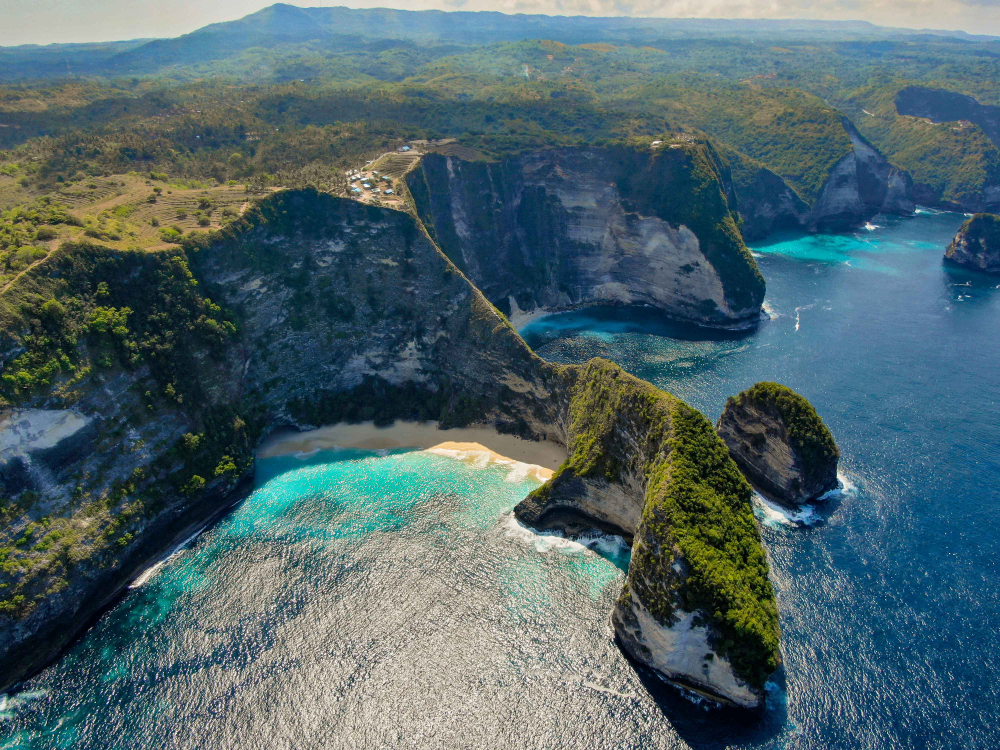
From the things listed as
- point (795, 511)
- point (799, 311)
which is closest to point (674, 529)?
point (795, 511)

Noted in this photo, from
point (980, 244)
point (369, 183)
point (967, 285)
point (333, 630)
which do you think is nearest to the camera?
point (333, 630)

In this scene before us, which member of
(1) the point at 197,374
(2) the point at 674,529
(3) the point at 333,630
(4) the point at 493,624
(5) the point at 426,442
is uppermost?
(1) the point at 197,374

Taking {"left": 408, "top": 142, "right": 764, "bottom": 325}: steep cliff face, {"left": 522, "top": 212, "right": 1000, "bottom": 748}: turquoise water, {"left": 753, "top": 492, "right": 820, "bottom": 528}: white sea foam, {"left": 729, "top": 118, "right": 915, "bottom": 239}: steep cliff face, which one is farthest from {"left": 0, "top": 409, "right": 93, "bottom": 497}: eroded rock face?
{"left": 729, "top": 118, "right": 915, "bottom": 239}: steep cliff face

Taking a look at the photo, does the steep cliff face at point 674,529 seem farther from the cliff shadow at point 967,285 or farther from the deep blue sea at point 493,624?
the cliff shadow at point 967,285

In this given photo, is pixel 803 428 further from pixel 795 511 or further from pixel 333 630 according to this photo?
pixel 333 630

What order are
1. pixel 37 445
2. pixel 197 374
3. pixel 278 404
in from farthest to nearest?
pixel 278 404
pixel 197 374
pixel 37 445

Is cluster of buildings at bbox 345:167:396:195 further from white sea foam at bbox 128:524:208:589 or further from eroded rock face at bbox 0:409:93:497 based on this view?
white sea foam at bbox 128:524:208:589

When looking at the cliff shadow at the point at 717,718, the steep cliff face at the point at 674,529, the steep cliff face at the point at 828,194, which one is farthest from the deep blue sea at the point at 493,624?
the steep cliff face at the point at 828,194
